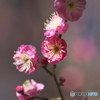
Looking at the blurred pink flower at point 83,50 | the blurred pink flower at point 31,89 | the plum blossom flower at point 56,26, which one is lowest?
the blurred pink flower at point 31,89

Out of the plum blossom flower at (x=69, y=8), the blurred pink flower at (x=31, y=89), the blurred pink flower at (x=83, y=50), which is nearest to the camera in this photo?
the plum blossom flower at (x=69, y=8)

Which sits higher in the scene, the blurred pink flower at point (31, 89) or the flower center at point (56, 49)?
the flower center at point (56, 49)

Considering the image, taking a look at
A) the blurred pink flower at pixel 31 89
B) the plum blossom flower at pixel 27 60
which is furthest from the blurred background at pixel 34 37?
the plum blossom flower at pixel 27 60

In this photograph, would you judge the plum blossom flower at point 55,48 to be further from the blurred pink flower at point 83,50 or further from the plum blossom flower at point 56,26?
the blurred pink flower at point 83,50

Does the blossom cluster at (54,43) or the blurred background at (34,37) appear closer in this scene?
the blossom cluster at (54,43)

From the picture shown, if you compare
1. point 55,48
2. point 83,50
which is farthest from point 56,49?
point 83,50

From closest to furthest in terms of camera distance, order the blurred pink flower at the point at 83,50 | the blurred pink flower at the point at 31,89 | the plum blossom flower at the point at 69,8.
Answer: the plum blossom flower at the point at 69,8
the blurred pink flower at the point at 31,89
the blurred pink flower at the point at 83,50

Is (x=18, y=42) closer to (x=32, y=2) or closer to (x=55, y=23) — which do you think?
(x=32, y=2)

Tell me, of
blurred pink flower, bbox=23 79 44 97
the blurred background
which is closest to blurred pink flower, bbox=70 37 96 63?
the blurred background
